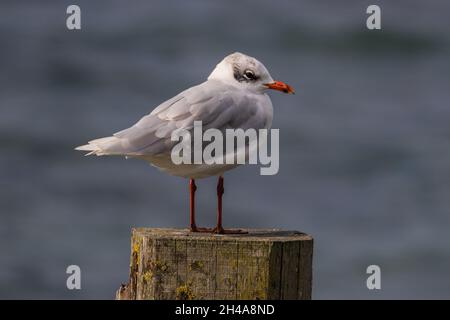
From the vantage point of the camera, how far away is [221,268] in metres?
4.58

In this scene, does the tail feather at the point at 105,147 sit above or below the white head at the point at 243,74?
below

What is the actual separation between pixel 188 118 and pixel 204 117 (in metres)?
0.09

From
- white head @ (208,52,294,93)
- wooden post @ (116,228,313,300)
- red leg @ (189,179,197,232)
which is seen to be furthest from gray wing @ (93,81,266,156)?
wooden post @ (116,228,313,300)

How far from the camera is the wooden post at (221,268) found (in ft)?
15.0

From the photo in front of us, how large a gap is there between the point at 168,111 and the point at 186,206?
6468 millimetres

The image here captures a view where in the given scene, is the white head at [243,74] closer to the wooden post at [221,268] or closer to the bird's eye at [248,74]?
the bird's eye at [248,74]

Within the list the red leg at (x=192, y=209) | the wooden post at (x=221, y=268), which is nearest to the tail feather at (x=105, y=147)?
the red leg at (x=192, y=209)

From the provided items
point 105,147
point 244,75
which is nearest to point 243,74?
point 244,75

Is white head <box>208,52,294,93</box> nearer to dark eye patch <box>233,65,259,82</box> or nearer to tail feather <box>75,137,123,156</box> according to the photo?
dark eye patch <box>233,65,259,82</box>

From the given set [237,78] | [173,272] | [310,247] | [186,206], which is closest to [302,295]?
[310,247]

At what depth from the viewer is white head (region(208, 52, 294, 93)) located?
571 cm

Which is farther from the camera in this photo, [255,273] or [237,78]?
[237,78]
